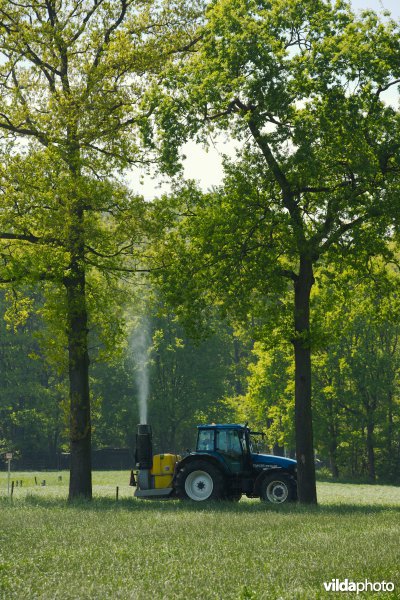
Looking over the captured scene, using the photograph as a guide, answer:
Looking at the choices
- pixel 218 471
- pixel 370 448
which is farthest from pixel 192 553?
pixel 370 448

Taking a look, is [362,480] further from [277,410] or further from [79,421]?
[79,421]

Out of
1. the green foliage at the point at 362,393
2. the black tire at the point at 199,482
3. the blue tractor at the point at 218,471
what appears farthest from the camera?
the green foliage at the point at 362,393

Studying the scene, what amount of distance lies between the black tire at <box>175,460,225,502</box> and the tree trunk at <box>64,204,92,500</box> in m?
3.74

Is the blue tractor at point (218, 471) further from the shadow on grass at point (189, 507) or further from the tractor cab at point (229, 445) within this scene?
the shadow on grass at point (189, 507)

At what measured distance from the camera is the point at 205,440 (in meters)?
28.3

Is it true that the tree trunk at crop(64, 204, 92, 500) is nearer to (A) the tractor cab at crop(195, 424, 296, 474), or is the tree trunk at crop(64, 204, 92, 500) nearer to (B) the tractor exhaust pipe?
(B) the tractor exhaust pipe

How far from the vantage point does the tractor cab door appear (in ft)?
91.6

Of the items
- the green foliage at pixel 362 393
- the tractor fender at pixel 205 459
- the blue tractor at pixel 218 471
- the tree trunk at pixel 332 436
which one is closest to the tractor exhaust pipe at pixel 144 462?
the blue tractor at pixel 218 471

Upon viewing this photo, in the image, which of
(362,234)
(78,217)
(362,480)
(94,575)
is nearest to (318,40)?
(362,234)

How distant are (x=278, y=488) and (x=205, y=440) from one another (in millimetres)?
2601

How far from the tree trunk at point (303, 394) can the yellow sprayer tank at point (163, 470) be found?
12.5 ft

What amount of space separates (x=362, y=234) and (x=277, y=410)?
3607 centimetres

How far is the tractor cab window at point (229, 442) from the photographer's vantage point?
28.0m

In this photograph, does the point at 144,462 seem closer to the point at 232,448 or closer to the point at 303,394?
Result: the point at 232,448
